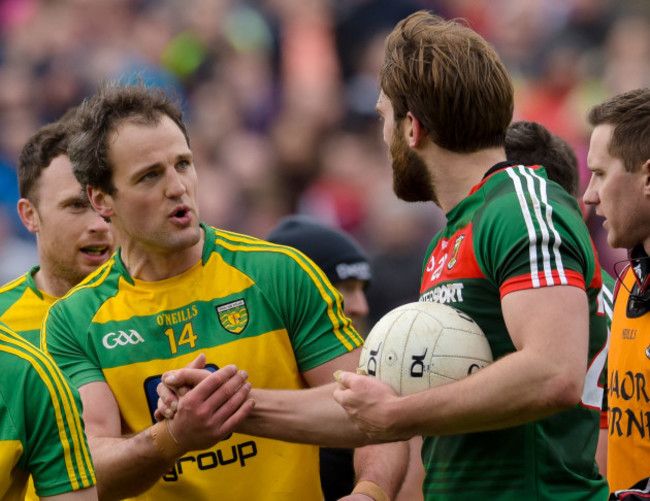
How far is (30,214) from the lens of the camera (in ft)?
18.7

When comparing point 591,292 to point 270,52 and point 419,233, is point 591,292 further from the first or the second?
point 270,52

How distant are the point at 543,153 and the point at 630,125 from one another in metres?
0.71

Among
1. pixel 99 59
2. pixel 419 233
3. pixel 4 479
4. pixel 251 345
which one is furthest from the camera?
pixel 99 59

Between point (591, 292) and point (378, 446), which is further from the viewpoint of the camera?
point (378, 446)

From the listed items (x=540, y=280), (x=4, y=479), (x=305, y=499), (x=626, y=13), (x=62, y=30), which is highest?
(x=62, y=30)

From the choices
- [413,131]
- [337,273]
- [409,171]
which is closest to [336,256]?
[337,273]

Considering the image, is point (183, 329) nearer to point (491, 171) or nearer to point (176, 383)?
point (176, 383)

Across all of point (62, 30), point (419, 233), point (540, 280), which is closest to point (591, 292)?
point (540, 280)

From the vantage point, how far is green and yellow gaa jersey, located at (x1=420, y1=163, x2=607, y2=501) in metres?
3.22

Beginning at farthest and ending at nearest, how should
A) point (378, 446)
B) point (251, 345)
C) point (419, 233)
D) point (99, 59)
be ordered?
point (99, 59) → point (419, 233) → point (378, 446) → point (251, 345)

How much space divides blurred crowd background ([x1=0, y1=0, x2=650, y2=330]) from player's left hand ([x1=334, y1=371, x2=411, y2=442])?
7.84 meters

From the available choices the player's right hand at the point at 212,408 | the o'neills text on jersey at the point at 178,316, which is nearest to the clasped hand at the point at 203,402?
the player's right hand at the point at 212,408

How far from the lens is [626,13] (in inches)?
515

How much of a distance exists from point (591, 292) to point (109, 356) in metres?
2.07
